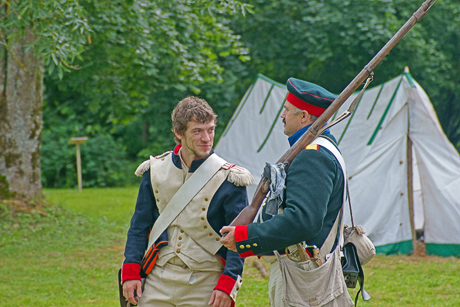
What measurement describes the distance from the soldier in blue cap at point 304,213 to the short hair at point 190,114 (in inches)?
16.2

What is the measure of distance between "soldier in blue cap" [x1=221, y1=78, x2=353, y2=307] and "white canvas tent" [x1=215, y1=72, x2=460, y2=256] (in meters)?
5.51

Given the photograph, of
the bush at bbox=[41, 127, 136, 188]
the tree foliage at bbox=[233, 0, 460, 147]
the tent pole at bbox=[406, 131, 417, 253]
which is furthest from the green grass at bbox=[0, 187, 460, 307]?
the tree foliage at bbox=[233, 0, 460, 147]

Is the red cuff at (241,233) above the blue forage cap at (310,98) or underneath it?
underneath

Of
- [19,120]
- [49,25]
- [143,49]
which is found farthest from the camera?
[143,49]

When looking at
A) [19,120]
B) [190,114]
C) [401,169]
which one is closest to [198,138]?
[190,114]

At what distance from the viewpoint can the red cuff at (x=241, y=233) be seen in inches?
98.7

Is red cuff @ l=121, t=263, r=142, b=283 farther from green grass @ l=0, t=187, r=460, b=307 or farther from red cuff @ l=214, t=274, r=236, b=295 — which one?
green grass @ l=0, t=187, r=460, b=307

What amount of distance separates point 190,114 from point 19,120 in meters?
6.97

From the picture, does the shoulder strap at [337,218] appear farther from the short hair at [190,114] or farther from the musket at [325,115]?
the short hair at [190,114]

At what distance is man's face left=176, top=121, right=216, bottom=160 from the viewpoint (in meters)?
2.98

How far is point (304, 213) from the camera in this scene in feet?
7.97

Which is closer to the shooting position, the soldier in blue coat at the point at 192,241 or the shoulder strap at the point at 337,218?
the shoulder strap at the point at 337,218

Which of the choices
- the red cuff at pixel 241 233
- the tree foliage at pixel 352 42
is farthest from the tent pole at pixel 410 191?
the tree foliage at pixel 352 42

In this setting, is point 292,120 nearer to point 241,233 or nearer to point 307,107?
point 307,107
